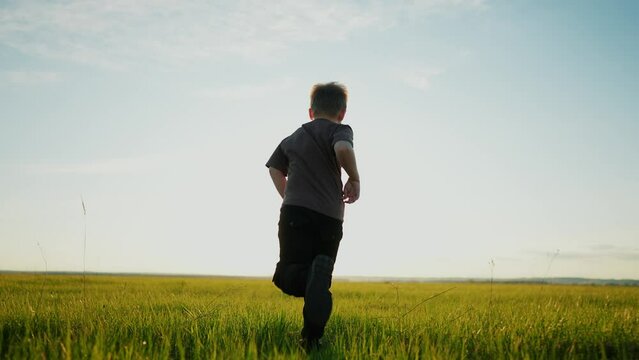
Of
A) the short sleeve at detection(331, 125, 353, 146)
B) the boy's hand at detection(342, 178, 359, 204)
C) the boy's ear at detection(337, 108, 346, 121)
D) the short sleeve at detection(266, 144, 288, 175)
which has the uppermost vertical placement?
the boy's ear at detection(337, 108, 346, 121)

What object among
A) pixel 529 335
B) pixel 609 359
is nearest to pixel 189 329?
pixel 529 335

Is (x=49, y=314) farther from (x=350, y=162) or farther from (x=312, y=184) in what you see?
(x=350, y=162)

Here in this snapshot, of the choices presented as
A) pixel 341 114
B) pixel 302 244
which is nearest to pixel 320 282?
pixel 302 244

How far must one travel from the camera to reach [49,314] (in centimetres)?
496

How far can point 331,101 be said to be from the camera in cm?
433

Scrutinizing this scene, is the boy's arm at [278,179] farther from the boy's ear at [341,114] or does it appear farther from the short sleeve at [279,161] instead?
the boy's ear at [341,114]

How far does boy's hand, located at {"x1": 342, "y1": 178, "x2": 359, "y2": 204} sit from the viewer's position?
156 inches

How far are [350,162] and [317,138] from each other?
1.37 ft

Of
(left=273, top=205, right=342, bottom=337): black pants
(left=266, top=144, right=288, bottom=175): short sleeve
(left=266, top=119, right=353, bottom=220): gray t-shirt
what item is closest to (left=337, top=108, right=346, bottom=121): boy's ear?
(left=266, top=119, right=353, bottom=220): gray t-shirt

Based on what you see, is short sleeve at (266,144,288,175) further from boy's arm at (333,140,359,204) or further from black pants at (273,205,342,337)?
boy's arm at (333,140,359,204)

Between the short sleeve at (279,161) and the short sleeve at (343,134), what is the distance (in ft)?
1.93

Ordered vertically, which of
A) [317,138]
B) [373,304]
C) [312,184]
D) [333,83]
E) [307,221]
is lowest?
[373,304]

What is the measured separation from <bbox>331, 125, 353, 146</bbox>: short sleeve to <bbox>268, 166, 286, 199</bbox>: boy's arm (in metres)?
0.64

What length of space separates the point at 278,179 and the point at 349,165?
0.80 metres
